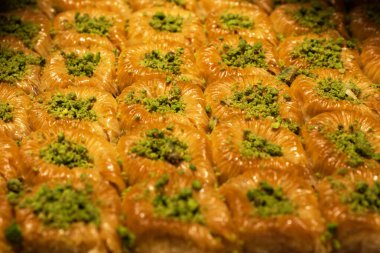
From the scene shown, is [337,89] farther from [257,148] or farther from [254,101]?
[257,148]

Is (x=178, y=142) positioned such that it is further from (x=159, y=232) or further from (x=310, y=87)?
(x=310, y=87)

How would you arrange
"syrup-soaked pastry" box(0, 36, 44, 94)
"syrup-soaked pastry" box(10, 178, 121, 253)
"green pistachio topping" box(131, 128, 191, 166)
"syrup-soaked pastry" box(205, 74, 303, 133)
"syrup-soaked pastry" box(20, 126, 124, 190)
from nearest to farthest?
1. "syrup-soaked pastry" box(10, 178, 121, 253)
2. "syrup-soaked pastry" box(20, 126, 124, 190)
3. "green pistachio topping" box(131, 128, 191, 166)
4. "syrup-soaked pastry" box(205, 74, 303, 133)
5. "syrup-soaked pastry" box(0, 36, 44, 94)

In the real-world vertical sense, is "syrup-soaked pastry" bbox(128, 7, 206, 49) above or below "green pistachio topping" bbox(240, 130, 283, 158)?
above

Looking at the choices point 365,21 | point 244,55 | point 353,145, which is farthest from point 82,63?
point 365,21

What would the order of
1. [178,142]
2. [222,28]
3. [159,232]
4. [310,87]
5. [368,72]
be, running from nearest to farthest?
[159,232], [178,142], [310,87], [368,72], [222,28]

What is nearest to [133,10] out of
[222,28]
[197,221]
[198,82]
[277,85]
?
[222,28]

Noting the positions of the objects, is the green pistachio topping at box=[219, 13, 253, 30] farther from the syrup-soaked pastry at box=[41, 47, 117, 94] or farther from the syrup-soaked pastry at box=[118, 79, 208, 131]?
the syrup-soaked pastry at box=[41, 47, 117, 94]

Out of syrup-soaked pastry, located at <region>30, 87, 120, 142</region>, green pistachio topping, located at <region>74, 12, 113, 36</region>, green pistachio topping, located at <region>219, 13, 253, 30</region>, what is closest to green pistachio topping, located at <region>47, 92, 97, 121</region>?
syrup-soaked pastry, located at <region>30, 87, 120, 142</region>
